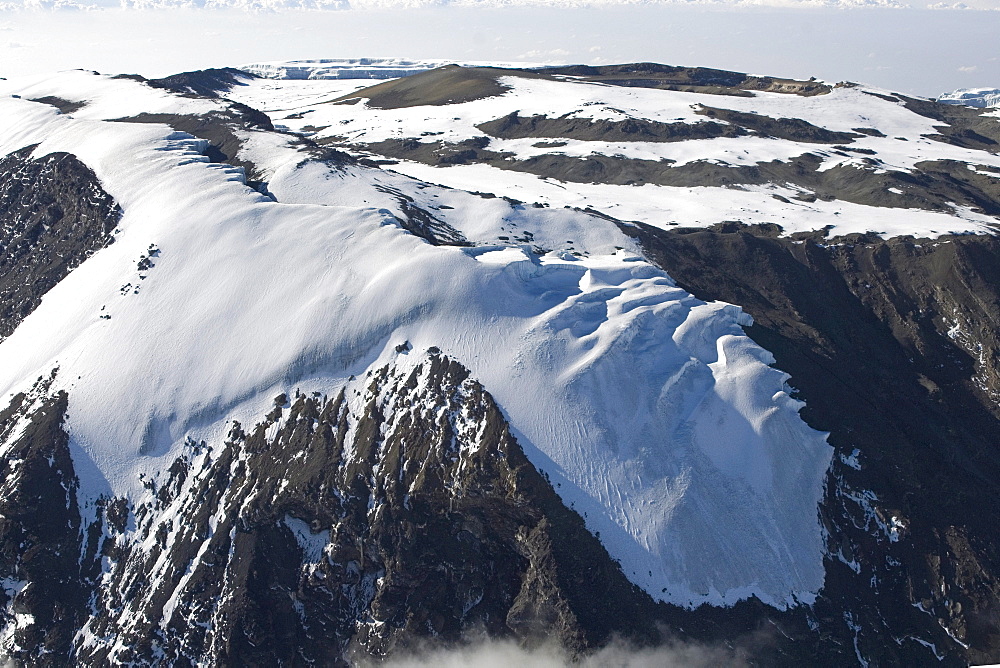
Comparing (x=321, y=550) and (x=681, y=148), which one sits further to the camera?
(x=681, y=148)

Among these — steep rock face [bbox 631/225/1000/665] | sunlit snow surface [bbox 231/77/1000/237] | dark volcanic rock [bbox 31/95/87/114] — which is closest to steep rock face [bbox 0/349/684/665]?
steep rock face [bbox 631/225/1000/665]

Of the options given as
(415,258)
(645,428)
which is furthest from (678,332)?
(415,258)

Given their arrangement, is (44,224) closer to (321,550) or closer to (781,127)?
(321,550)

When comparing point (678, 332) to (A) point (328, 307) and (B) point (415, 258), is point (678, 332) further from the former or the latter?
(A) point (328, 307)

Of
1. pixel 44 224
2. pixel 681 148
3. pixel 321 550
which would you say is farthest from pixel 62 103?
pixel 681 148

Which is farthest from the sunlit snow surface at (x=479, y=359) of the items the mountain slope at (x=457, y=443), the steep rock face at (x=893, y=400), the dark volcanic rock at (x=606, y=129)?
the dark volcanic rock at (x=606, y=129)

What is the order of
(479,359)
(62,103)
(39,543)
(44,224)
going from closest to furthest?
(39,543) → (479,359) → (44,224) → (62,103)
